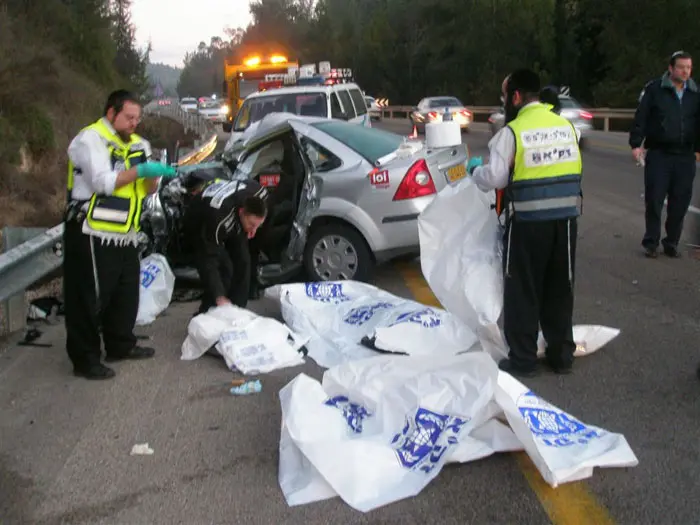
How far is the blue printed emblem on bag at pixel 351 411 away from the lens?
13.8 ft

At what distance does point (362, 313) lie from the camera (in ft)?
20.9

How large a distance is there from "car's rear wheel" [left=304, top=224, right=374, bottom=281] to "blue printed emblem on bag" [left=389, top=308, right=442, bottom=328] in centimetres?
160

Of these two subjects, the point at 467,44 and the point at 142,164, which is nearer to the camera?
the point at 142,164

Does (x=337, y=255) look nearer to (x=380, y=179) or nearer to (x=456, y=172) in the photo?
(x=380, y=179)

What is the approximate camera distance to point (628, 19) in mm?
46094

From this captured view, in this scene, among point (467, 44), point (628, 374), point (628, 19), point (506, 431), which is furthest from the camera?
point (467, 44)

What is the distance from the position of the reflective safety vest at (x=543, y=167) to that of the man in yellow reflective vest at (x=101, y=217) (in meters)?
2.15

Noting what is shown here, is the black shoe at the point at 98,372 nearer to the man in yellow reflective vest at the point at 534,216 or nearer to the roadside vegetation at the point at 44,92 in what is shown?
the man in yellow reflective vest at the point at 534,216

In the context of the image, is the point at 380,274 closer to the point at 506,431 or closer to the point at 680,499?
the point at 506,431

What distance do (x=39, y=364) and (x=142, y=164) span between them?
5.83 ft

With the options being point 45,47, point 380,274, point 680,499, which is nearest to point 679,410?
point 680,499

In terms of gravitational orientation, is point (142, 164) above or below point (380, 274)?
above

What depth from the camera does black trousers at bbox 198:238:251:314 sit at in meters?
6.55

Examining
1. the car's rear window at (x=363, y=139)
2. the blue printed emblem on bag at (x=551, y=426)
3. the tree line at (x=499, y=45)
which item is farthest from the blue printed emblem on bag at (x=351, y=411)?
the tree line at (x=499, y=45)
